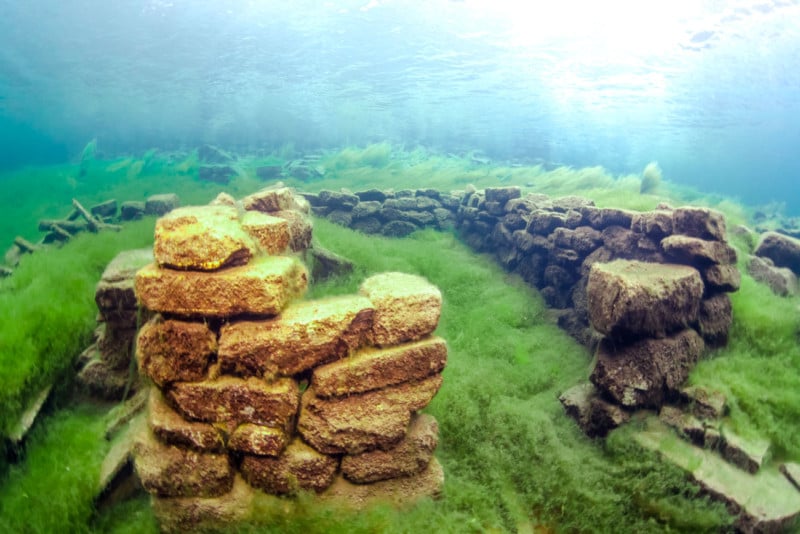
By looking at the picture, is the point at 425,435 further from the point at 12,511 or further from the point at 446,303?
the point at 446,303

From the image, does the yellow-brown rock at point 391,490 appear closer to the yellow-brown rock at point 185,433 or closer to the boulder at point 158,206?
the yellow-brown rock at point 185,433

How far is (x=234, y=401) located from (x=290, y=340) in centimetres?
63

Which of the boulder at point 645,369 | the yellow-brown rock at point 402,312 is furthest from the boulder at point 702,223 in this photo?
the yellow-brown rock at point 402,312

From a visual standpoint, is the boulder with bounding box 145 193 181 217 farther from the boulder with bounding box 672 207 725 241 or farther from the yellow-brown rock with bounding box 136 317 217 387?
the boulder with bounding box 672 207 725 241

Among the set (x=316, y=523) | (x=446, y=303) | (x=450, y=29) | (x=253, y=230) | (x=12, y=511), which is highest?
(x=450, y=29)

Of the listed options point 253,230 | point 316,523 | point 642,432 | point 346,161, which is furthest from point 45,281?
point 346,161

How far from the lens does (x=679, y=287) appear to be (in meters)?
5.25

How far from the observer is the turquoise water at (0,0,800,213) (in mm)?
27484

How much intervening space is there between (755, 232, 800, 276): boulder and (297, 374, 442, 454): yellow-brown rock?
981 cm

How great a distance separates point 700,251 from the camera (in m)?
5.86

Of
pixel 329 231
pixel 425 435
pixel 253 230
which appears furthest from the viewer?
pixel 329 231

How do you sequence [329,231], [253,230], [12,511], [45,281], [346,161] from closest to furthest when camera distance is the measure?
[12,511] < [253,230] < [45,281] < [329,231] < [346,161]

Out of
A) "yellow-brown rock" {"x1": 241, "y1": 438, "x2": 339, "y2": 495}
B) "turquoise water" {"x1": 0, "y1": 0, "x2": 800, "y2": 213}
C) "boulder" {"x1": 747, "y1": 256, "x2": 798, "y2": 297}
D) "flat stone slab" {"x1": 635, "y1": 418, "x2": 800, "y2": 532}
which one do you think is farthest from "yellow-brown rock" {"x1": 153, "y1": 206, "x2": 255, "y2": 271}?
"turquoise water" {"x1": 0, "y1": 0, "x2": 800, "y2": 213}

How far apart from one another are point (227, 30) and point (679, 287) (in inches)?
1393
